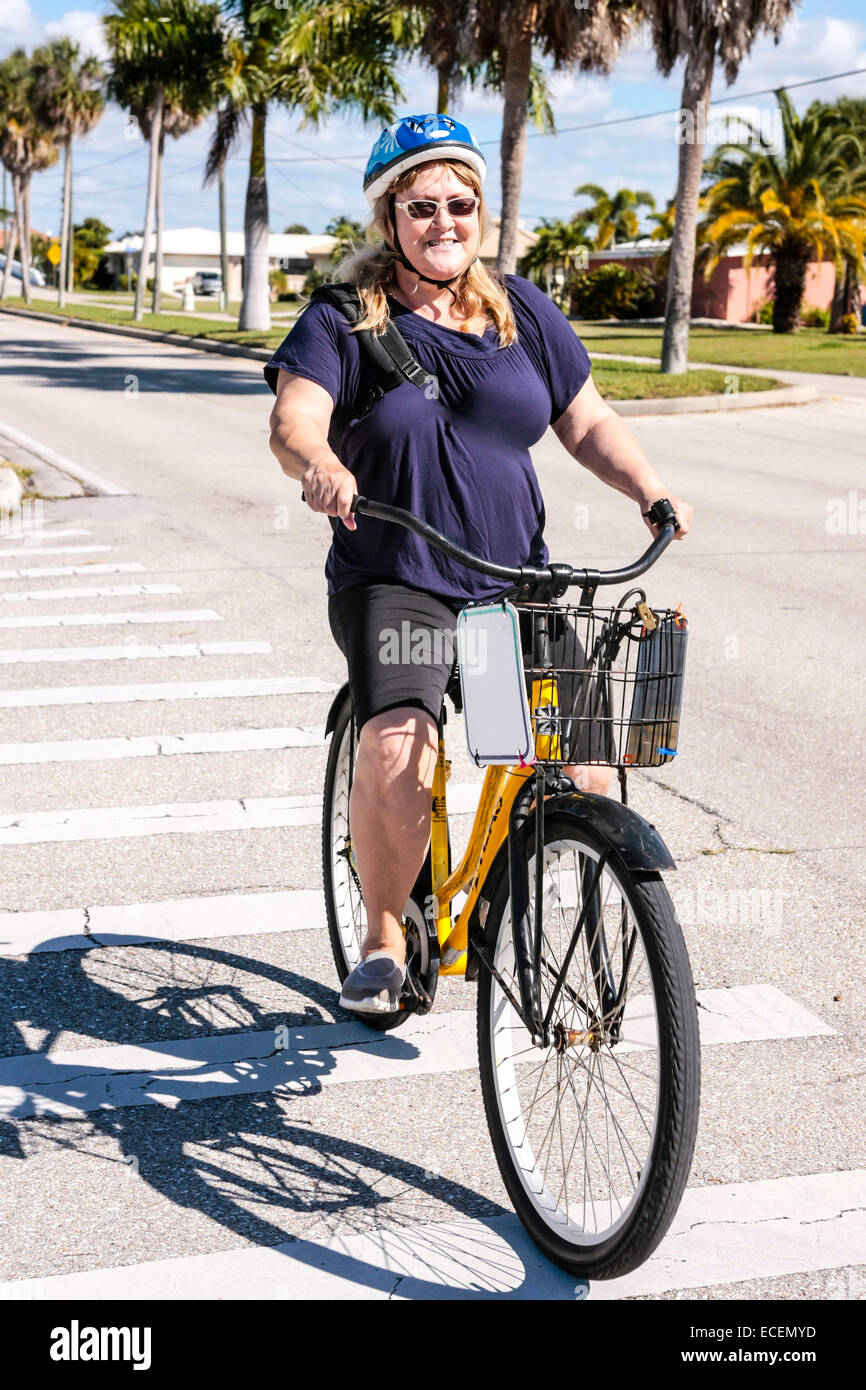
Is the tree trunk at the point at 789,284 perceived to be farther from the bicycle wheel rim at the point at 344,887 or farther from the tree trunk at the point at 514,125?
the bicycle wheel rim at the point at 344,887

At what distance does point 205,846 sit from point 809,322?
48.0 meters

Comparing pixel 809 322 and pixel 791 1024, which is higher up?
pixel 809 322

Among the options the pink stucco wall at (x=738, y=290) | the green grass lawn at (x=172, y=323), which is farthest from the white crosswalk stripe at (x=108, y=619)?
the pink stucco wall at (x=738, y=290)

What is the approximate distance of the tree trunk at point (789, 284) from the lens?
138ft

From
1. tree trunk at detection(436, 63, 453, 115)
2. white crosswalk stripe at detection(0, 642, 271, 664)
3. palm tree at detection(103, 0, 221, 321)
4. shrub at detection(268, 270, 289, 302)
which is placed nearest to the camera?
white crosswalk stripe at detection(0, 642, 271, 664)

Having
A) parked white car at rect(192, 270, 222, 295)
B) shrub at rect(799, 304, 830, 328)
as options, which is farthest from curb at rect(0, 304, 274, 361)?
parked white car at rect(192, 270, 222, 295)

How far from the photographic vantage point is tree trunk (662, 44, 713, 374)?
23594 millimetres

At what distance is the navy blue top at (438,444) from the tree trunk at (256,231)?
35.1m

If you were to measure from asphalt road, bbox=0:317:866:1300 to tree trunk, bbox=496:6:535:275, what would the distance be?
54.5 ft

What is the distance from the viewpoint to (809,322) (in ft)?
164

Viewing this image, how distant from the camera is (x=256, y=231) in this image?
37.7 metres

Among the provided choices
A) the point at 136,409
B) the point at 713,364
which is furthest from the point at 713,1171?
the point at 713,364

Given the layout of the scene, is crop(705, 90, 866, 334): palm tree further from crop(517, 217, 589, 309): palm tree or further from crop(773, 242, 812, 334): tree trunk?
crop(517, 217, 589, 309): palm tree

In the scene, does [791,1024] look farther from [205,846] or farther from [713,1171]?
[205,846]
